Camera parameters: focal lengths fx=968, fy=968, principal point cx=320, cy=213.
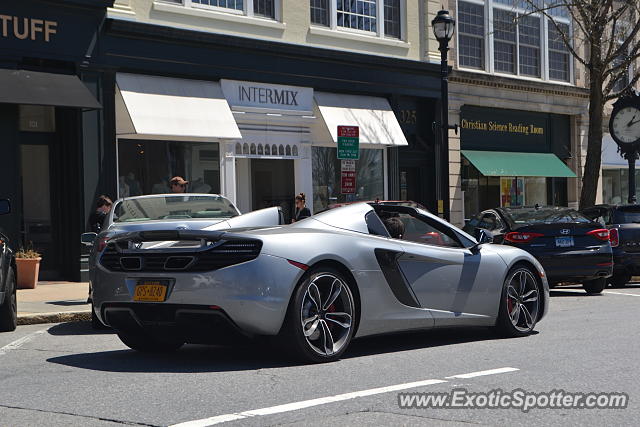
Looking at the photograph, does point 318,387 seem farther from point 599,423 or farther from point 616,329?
point 616,329

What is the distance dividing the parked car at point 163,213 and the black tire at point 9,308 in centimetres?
87

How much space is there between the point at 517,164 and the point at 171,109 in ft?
39.3

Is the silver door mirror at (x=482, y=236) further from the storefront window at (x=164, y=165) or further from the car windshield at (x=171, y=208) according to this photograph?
the storefront window at (x=164, y=165)

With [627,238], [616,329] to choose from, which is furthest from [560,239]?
[616,329]

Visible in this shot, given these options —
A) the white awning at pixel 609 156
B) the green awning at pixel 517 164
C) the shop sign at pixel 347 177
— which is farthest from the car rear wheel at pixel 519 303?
the white awning at pixel 609 156

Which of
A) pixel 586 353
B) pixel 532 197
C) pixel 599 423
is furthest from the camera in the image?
pixel 532 197

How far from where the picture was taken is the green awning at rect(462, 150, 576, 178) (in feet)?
84.9

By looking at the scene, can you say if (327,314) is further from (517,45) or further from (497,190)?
(517,45)

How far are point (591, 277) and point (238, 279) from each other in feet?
31.0

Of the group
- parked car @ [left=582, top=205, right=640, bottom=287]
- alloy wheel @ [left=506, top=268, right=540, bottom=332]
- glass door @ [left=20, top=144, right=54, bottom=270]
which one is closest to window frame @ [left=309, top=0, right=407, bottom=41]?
glass door @ [left=20, top=144, right=54, bottom=270]

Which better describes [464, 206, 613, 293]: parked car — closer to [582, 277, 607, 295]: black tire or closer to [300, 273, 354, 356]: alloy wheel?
[582, 277, 607, 295]: black tire

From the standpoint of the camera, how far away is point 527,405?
19.7 feet

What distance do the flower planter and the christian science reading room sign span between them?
42.8 ft

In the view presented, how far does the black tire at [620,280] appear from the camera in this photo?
57.2 ft
